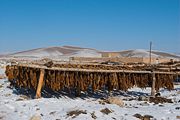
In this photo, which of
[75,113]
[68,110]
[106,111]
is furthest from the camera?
[68,110]

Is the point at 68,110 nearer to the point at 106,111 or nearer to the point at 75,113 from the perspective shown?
the point at 75,113

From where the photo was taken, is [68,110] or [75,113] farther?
[68,110]

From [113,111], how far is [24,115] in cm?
305

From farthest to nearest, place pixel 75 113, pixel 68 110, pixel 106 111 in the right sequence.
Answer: pixel 68 110 < pixel 106 111 < pixel 75 113

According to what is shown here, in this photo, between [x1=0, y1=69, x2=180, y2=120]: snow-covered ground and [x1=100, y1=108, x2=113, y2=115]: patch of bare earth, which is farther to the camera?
[x1=100, y1=108, x2=113, y2=115]: patch of bare earth

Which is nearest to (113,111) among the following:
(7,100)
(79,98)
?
(79,98)

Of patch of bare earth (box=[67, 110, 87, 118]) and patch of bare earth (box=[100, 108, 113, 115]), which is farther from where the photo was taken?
patch of bare earth (box=[100, 108, 113, 115])

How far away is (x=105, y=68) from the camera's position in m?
14.4

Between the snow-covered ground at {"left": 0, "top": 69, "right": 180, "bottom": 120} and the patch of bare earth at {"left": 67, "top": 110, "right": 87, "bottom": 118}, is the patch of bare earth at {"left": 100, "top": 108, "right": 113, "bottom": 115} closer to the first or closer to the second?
the snow-covered ground at {"left": 0, "top": 69, "right": 180, "bottom": 120}

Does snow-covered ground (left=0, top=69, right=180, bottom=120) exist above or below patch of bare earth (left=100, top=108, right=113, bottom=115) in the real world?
below

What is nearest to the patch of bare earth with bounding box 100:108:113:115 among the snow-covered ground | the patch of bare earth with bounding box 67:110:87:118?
the snow-covered ground

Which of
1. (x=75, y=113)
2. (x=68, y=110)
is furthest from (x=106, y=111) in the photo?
(x=68, y=110)

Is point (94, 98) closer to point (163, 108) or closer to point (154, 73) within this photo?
point (154, 73)

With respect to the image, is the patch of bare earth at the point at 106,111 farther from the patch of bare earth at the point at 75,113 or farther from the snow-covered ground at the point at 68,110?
the patch of bare earth at the point at 75,113
